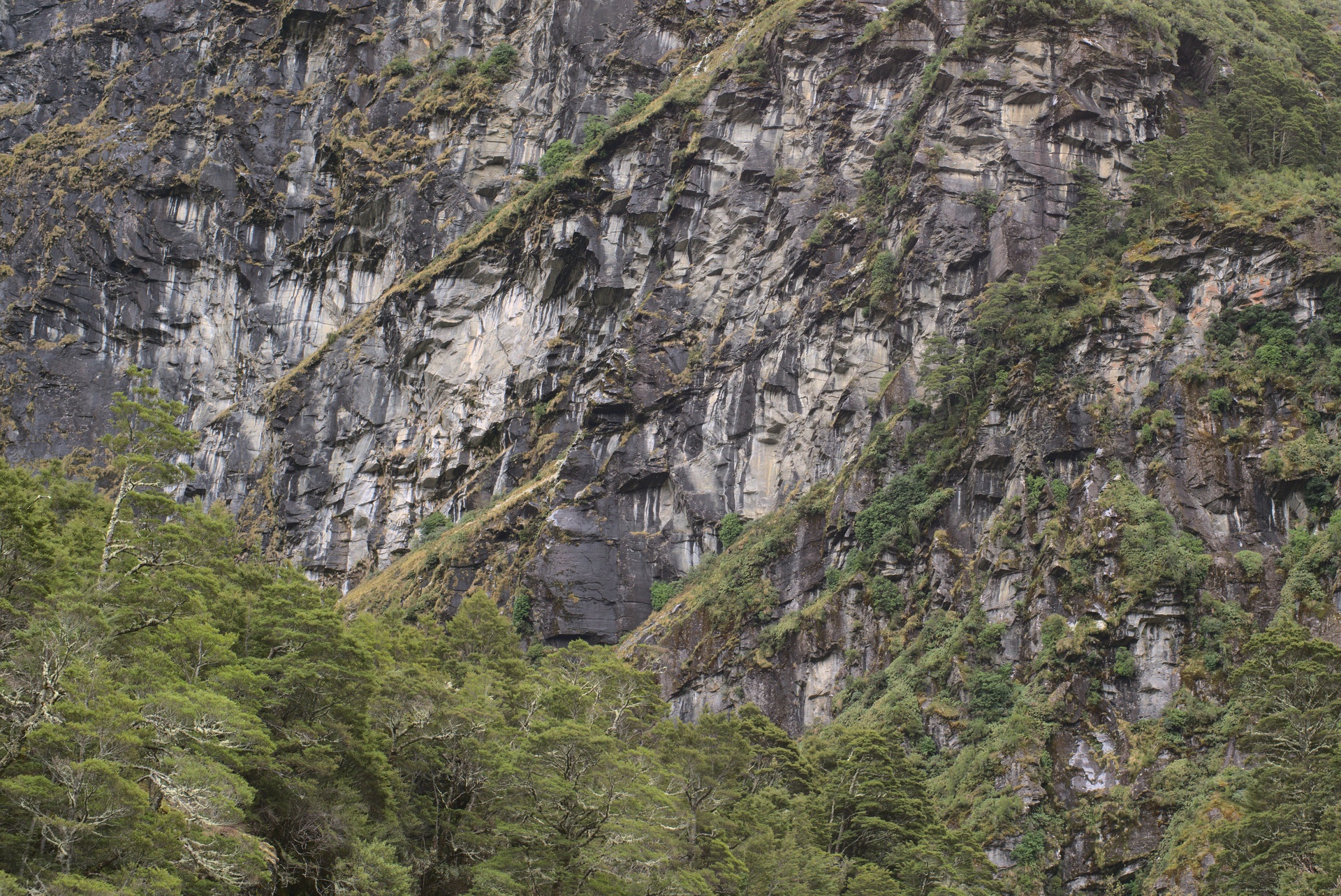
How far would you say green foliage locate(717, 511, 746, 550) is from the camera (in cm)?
6469

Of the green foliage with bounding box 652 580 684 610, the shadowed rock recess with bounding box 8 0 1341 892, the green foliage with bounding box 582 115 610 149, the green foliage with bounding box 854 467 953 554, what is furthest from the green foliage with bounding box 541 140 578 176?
the green foliage with bounding box 854 467 953 554

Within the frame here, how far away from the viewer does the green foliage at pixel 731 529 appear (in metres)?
64.7

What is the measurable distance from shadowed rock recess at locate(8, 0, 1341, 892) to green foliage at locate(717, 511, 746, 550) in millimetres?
264

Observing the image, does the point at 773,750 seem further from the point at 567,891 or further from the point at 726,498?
the point at 726,498

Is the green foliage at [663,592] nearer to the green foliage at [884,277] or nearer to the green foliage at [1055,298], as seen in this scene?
the green foliage at [884,277]

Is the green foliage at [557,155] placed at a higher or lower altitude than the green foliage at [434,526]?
higher

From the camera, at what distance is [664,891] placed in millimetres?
26609

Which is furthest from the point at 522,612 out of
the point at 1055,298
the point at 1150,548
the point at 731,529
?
the point at 1150,548

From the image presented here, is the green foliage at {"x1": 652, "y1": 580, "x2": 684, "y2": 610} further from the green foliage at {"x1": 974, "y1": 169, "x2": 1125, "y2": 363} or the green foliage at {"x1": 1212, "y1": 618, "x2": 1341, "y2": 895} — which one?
the green foliage at {"x1": 1212, "y1": 618, "x2": 1341, "y2": 895}

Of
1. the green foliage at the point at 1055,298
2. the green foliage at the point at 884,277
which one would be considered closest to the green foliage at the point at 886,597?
the green foliage at the point at 1055,298

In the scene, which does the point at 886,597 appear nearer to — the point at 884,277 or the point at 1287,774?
the point at 884,277

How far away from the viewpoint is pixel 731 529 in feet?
213

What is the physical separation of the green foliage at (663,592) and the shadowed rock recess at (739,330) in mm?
258

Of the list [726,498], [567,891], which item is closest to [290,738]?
[567,891]
